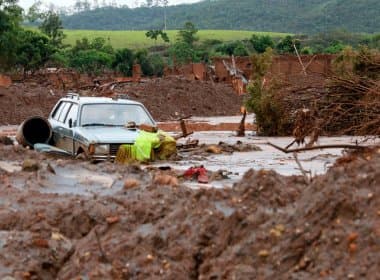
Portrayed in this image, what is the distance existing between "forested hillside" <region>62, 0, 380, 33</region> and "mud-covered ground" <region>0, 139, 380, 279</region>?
399 ft

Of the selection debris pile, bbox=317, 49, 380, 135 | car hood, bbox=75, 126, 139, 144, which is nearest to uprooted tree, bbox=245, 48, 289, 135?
debris pile, bbox=317, 49, 380, 135

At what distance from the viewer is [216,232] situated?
7.35 meters

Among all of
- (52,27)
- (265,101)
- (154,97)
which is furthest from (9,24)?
(52,27)

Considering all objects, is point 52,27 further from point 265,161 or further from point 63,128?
point 265,161

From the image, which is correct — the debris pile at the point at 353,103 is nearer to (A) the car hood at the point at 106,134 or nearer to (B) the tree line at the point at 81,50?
(A) the car hood at the point at 106,134

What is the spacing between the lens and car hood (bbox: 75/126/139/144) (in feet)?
56.2

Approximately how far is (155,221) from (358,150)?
206 cm

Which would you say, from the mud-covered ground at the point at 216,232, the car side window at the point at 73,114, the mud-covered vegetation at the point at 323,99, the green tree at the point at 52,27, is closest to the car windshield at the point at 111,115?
the car side window at the point at 73,114

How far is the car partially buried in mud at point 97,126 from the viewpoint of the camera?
17125mm

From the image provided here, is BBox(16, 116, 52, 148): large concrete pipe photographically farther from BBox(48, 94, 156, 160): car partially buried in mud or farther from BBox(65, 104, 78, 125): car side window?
BBox(65, 104, 78, 125): car side window

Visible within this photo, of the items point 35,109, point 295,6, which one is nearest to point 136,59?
point 35,109

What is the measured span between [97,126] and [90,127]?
173 mm

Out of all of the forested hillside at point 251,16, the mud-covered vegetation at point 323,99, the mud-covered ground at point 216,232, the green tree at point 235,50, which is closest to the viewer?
the mud-covered ground at point 216,232

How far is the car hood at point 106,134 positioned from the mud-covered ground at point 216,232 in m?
6.72
